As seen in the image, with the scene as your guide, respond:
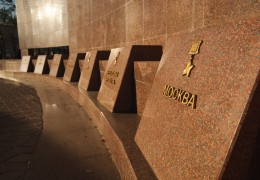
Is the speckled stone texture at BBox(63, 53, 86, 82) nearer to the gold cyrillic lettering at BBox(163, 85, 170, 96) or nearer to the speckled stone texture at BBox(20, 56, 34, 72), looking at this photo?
the gold cyrillic lettering at BBox(163, 85, 170, 96)

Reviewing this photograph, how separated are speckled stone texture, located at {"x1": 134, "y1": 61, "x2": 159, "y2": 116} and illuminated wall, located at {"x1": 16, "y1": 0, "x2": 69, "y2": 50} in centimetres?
999

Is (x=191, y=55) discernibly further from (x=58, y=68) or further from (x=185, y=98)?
(x=58, y=68)

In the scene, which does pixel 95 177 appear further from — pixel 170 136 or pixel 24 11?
pixel 24 11

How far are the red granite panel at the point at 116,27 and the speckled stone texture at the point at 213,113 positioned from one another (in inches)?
176

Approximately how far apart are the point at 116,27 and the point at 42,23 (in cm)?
971

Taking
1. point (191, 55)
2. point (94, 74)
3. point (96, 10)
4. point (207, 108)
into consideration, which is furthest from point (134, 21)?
point (207, 108)

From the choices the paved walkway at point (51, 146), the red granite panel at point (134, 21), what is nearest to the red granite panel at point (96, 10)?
the red granite panel at point (134, 21)

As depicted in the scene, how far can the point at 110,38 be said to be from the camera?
7172mm

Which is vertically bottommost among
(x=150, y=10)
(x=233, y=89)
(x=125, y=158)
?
(x=125, y=158)

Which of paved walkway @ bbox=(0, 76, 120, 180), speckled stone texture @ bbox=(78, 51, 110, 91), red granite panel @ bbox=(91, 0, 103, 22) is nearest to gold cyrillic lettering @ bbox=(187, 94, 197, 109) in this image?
paved walkway @ bbox=(0, 76, 120, 180)

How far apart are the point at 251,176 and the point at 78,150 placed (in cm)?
217

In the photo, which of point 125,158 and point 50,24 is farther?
point 50,24

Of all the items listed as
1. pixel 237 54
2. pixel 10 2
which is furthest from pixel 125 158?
pixel 10 2

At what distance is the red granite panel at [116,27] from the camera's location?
6.14 metres
